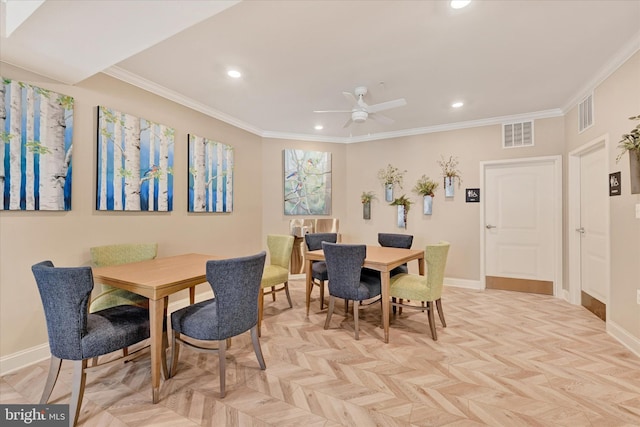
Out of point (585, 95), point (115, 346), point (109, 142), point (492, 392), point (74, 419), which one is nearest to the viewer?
point (74, 419)

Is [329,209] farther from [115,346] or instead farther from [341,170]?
[115,346]

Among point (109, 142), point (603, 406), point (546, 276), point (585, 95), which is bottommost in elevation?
point (603, 406)

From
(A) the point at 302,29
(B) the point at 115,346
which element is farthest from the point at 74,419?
(A) the point at 302,29

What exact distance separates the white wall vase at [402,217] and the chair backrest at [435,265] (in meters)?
2.28

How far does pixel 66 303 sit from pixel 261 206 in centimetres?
352

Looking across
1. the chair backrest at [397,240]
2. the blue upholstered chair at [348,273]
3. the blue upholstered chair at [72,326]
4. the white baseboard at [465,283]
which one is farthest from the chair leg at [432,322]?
the blue upholstered chair at [72,326]

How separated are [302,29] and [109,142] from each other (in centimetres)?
215

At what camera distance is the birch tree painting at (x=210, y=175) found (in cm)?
375

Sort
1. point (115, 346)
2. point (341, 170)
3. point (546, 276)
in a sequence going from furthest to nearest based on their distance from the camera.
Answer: point (341, 170)
point (546, 276)
point (115, 346)

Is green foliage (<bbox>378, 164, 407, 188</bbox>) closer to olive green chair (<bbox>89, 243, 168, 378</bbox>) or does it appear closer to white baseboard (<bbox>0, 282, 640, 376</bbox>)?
white baseboard (<bbox>0, 282, 640, 376</bbox>)

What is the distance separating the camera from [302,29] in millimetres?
2264

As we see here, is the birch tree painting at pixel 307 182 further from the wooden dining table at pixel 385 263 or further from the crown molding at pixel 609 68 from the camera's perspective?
the crown molding at pixel 609 68

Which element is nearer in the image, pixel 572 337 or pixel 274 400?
pixel 274 400

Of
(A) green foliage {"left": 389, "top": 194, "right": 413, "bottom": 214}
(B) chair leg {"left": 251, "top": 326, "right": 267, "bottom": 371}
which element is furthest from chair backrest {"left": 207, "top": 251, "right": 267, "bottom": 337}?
(A) green foliage {"left": 389, "top": 194, "right": 413, "bottom": 214}
